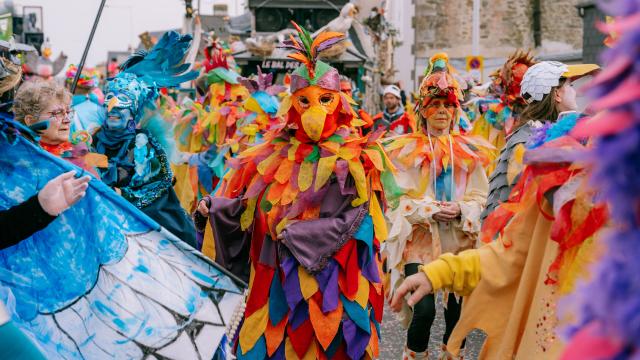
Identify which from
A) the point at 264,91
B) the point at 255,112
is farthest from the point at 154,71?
the point at 264,91

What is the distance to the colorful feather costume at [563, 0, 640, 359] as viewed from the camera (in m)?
1.13

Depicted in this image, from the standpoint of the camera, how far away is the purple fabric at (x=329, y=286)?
4125mm

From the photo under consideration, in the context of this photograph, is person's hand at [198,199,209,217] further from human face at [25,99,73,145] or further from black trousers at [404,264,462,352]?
black trousers at [404,264,462,352]

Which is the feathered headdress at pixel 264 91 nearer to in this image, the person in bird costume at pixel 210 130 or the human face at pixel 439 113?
the person in bird costume at pixel 210 130

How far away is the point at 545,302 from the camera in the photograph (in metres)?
2.52

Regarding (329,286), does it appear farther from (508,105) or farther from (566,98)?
(508,105)

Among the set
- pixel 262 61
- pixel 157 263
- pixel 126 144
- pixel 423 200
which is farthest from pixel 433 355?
pixel 262 61

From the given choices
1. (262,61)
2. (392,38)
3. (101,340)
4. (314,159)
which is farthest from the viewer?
(392,38)

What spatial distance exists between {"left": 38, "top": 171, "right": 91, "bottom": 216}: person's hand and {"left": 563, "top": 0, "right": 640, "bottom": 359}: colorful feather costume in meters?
2.22

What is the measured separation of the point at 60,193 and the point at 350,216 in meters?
1.67

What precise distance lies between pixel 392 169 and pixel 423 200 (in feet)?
2.24

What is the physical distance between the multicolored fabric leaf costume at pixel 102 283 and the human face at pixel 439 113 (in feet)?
7.86

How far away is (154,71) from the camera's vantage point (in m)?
5.77

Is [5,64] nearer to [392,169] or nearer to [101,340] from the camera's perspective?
[101,340]
